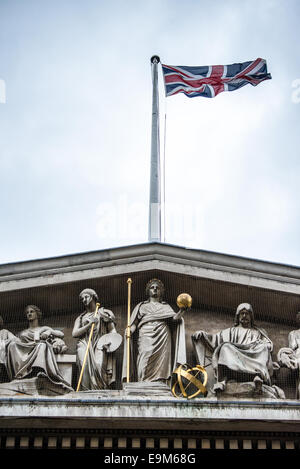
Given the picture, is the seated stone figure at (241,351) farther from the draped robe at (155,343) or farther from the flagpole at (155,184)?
the flagpole at (155,184)

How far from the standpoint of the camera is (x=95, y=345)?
15578mm

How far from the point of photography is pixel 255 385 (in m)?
14.7

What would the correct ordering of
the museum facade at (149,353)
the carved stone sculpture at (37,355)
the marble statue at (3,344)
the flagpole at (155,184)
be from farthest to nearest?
the flagpole at (155,184) < the marble statue at (3,344) < the carved stone sculpture at (37,355) < the museum facade at (149,353)

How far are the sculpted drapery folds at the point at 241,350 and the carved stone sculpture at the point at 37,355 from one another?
243 centimetres

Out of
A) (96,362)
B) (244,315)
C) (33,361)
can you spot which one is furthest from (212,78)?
(33,361)

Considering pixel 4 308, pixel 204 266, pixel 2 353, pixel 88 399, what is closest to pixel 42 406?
pixel 88 399

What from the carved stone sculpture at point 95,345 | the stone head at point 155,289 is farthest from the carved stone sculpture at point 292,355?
the carved stone sculpture at point 95,345

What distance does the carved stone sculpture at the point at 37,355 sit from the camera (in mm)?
15039

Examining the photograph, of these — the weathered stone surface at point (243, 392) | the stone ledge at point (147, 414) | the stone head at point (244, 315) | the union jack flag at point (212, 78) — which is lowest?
the stone ledge at point (147, 414)

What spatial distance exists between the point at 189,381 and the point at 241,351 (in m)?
1.01

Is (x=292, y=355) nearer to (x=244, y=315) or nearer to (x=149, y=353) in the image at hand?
(x=244, y=315)
